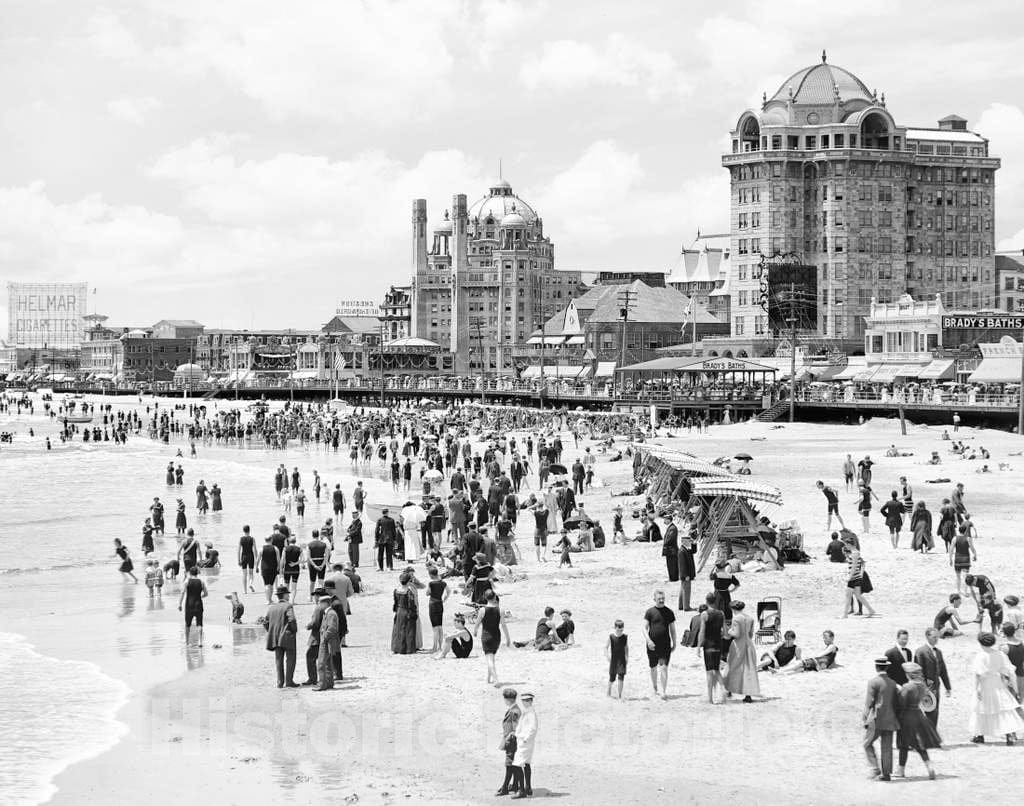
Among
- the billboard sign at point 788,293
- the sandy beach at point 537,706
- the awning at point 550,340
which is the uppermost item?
the billboard sign at point 788,293

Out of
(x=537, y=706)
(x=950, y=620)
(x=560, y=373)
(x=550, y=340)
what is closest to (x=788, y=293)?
(x=560, y=373)

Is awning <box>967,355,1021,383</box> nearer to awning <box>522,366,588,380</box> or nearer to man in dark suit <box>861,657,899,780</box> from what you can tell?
awning <box>522,366,588,380</box>

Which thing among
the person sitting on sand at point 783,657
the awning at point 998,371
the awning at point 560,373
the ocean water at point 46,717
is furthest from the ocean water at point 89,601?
the awning at point 560,373

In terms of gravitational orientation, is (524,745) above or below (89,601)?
above

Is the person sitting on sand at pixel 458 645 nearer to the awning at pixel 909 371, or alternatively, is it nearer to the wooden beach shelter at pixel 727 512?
the wooden beach shelter at pixel 727 512

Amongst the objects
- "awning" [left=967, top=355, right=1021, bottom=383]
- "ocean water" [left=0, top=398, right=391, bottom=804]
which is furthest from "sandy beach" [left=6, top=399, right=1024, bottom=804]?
"awning" [left=967, top=355, right=1021, bottom=383]

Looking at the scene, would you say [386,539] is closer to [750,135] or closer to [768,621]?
[768,621]
